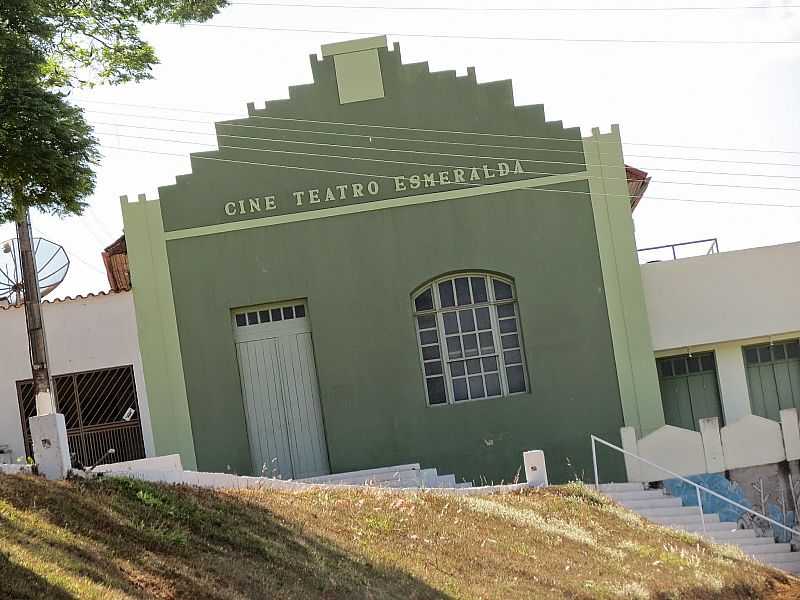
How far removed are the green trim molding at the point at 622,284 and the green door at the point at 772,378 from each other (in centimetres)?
193

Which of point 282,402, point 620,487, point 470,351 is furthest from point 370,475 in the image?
point 620,487

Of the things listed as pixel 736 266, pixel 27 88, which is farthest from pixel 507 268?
pixel 27 88

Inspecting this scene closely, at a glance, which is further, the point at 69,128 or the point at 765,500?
the point at 765,500

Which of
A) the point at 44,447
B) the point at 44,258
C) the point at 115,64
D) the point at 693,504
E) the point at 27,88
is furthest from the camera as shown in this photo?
the point at 44,258

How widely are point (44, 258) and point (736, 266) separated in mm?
12009

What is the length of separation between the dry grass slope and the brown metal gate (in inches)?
248

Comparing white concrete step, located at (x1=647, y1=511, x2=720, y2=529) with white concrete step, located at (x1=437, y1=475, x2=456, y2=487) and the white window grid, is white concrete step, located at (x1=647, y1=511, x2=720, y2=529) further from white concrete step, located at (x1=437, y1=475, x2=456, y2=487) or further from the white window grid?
the white window grid

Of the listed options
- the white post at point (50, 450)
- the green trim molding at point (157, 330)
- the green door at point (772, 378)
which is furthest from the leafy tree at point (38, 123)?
the green door at point (772, 378)

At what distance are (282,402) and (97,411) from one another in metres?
3.15

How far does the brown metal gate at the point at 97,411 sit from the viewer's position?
21047 millimetres

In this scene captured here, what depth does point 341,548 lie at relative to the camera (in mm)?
12992

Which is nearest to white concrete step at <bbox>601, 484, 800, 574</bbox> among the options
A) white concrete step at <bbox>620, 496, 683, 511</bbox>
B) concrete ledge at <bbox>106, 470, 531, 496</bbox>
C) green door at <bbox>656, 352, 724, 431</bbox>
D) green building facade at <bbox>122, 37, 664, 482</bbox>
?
white concrete step at <bbox>620, 496, 683, 511</bbox>

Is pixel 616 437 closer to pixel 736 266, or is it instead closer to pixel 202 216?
pixel 736 266

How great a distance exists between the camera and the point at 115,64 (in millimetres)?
13625
